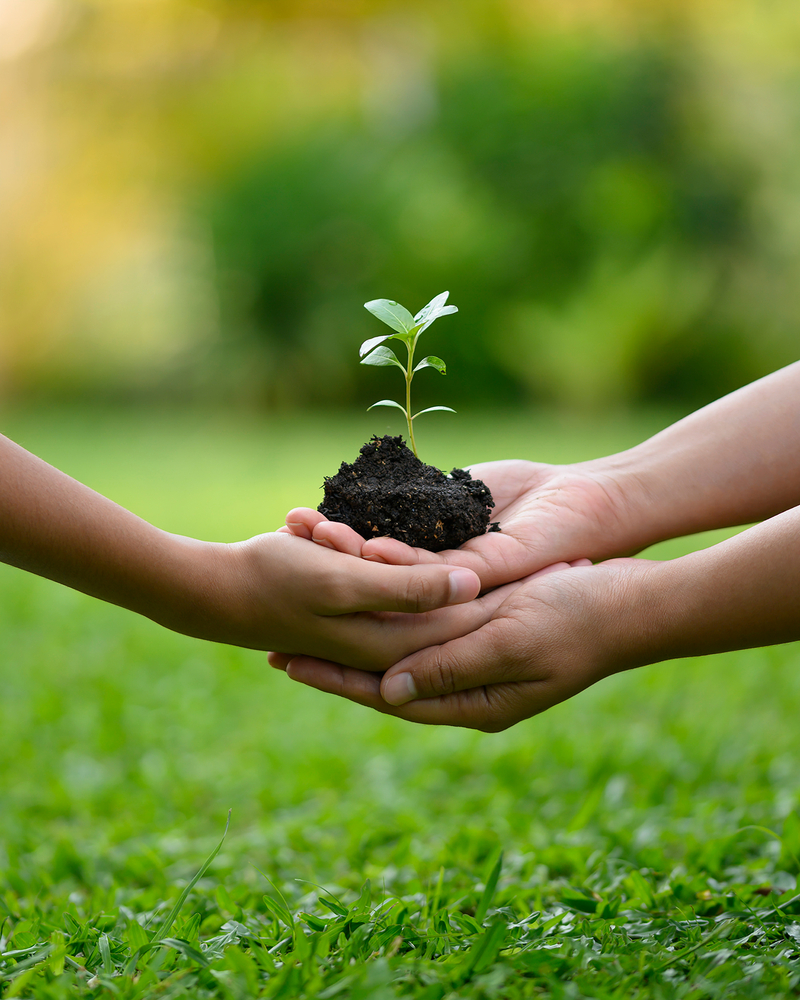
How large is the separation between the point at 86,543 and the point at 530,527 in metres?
0.91

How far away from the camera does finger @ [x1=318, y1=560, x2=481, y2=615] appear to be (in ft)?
5.27

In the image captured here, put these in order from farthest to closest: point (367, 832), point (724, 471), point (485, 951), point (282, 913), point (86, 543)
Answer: point (367, 832) → point (724, 471) → point (282, 913) → point (86, 543) → point (485, 951)

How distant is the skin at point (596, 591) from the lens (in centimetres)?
165

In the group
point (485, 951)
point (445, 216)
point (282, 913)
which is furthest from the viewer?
point (445, 216)

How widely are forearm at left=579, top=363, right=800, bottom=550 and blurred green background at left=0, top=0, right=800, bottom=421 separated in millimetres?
7029

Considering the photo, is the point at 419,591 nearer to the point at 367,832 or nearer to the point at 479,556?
the point at 479,556

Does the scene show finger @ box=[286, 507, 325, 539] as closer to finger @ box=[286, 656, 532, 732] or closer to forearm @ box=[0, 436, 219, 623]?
forearm @ box=[0, 436, 219, 623]

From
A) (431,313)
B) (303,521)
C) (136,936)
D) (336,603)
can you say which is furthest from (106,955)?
(431,313)

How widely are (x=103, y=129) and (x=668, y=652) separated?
1538 cm

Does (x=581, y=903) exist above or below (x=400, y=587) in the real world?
below

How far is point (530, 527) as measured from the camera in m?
1.95

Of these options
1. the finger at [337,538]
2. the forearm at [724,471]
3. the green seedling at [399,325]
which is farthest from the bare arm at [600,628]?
the green seedling at [399,325]

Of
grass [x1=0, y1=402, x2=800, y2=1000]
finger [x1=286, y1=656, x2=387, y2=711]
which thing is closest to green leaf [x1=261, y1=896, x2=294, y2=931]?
grass [x1=0, y1=402, x2=800, y2=1000]

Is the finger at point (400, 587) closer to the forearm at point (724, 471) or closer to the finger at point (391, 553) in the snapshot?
the finger at point (391, 553)
